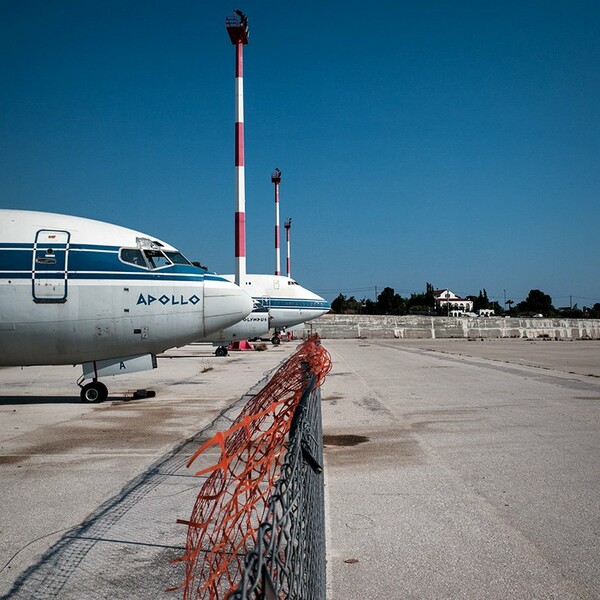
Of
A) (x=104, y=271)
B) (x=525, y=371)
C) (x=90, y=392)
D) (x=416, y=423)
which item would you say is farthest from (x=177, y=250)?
(x=525, y=371)

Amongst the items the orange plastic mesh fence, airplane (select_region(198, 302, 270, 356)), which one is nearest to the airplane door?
the orange plastic mesh fence

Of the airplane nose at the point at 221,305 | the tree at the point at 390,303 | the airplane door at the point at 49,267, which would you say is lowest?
the airplane nose at the point at 221,305

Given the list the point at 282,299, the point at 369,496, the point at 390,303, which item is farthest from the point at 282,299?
the point at 390,303

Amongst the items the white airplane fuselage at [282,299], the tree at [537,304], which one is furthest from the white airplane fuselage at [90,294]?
the tree at [537,304]

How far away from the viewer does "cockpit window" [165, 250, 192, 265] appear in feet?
44.2

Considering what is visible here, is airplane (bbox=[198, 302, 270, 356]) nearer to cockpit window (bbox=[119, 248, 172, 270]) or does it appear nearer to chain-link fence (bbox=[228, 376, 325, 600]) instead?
cockpit window (bbox=[119, 248, 172, 270])

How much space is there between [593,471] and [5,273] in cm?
1022

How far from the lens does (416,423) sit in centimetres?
1001

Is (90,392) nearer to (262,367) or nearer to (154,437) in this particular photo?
(154,437)

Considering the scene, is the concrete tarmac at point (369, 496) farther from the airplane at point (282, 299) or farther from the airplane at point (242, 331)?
the airplane at point (282, 299)

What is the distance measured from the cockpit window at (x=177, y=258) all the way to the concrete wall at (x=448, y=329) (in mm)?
53939

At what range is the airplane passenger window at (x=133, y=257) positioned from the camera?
12.6m

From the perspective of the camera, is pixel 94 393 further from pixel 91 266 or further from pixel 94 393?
pixel 91 266

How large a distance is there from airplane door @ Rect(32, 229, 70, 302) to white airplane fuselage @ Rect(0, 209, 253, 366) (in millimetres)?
17
